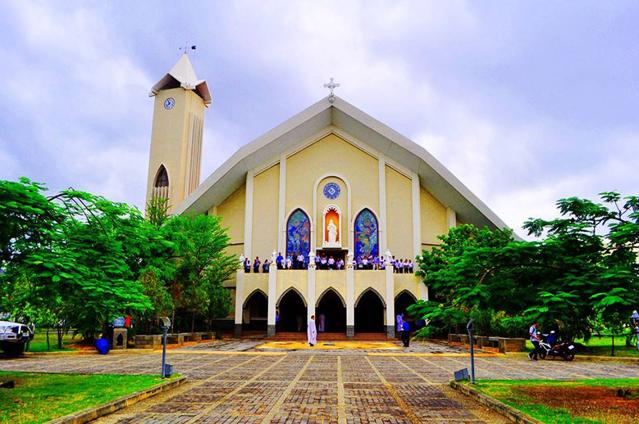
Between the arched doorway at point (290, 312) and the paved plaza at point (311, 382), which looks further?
the arched doorway at point (290, 312)

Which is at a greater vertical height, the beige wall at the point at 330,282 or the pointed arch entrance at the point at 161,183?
the pointed arch entrance at the point at 161,183

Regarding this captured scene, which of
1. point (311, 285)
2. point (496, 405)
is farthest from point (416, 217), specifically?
point (496, 405)

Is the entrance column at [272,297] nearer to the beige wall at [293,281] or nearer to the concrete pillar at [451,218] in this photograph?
the beige wall at [293,281]

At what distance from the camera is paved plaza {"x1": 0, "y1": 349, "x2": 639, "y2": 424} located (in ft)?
21.4

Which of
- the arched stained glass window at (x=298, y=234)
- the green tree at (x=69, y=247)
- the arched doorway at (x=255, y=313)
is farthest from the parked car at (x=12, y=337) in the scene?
the arched stained glass window at (x=298, y=234)

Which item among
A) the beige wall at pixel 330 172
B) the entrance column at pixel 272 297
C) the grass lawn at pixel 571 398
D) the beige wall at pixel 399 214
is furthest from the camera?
the beige wall at pixel 330 172

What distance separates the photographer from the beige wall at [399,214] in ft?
87.9

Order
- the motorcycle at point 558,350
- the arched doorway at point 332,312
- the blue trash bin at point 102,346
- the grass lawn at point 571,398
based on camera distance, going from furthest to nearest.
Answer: the arched doorway at point 332,312 < the blue trash bin at point 102,346 < the motorcycle at point 558,350 < the grass lawn at point 571,398

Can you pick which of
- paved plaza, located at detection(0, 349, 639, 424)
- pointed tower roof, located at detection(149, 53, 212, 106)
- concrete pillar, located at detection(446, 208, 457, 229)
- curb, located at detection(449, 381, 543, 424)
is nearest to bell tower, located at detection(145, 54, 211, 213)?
pointed tower roof, located at detection(149, 53, 212, 106)

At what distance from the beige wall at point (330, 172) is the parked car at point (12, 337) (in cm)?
1517

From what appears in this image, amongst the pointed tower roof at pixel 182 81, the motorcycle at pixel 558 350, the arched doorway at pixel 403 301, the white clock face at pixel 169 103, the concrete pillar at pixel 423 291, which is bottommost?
the motorcycle at pixel 558 350

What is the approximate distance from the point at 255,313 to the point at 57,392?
1989 centimetres

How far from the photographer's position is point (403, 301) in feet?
87.8

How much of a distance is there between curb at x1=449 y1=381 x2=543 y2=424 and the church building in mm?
16369
